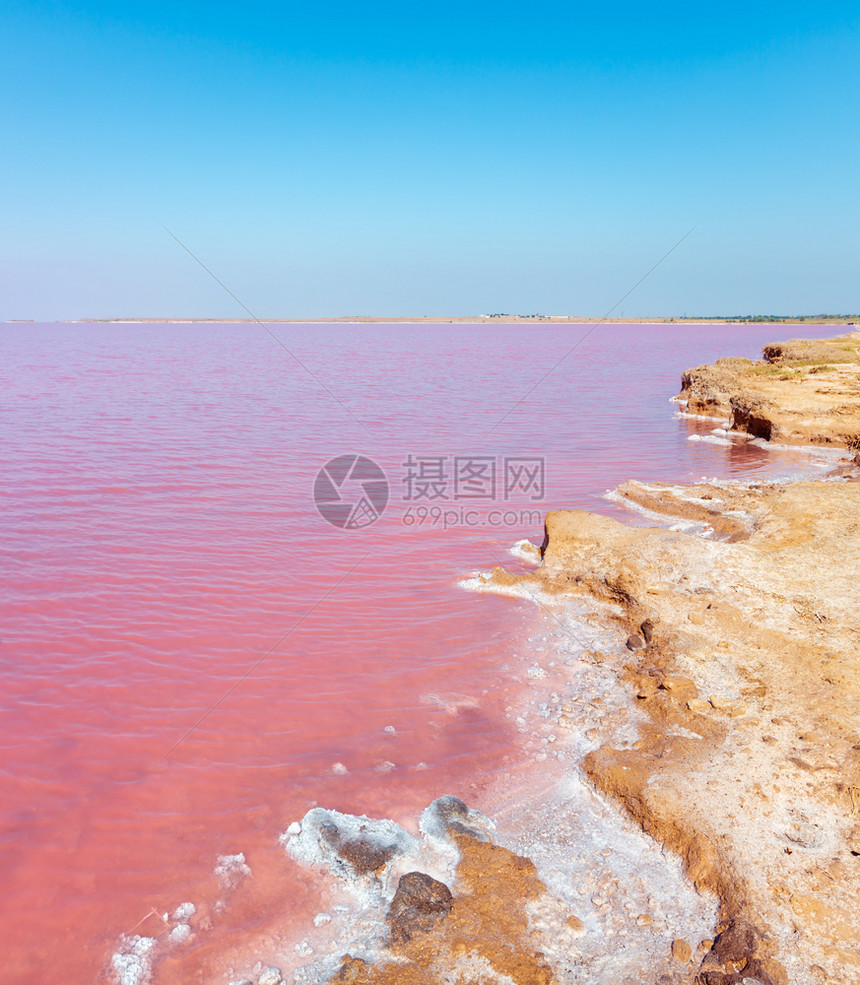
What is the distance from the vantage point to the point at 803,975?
255 cm

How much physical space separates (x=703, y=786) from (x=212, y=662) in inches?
157

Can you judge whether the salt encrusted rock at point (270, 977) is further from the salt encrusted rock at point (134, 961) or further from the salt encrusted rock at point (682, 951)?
the salt encrusted rock at point (682, 951)

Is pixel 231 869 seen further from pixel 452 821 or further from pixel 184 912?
→ pixel 452 821

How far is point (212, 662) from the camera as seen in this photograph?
5.45 metres

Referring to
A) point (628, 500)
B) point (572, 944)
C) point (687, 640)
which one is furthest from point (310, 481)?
point (572, 944)

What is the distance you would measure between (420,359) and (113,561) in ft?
106

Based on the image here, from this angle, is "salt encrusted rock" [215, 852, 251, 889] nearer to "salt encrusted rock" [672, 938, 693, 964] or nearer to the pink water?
the pink water

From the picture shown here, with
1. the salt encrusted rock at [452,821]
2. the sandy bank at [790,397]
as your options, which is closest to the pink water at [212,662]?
the salt encrusted rock at [452,821]

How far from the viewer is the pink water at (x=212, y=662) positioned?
3.49 m

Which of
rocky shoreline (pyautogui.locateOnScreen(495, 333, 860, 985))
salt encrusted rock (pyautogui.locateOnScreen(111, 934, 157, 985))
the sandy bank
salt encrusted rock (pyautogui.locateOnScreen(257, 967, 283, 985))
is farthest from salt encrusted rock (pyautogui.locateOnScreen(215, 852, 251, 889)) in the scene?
the sandy bank

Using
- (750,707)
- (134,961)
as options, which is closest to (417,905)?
(134,961)

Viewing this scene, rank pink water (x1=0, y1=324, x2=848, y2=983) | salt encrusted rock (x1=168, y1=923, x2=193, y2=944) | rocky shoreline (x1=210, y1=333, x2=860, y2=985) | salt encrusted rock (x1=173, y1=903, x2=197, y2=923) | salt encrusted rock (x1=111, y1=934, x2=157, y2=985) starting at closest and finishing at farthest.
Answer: rocky shoreline (x1=210, y1=333, x2=860, y2=985) < salt encrusted rock (x1=111, y1=934, x2=157, y2=985) < salt encrusted rock (x1=168, y1=923, x2=193, y2=944) < salt encrusted rock (x1=173, y1=903, x2=197, y2=923) < pink water (x1=0, y1=324, x2=848, y2=983)

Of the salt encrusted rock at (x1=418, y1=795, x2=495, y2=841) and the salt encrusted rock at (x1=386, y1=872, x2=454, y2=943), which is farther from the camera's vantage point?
the salt encrusted rock at (x1=418, y1=795, x2=495, y2=841)

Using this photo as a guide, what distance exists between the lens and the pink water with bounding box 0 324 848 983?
3.49 metres
